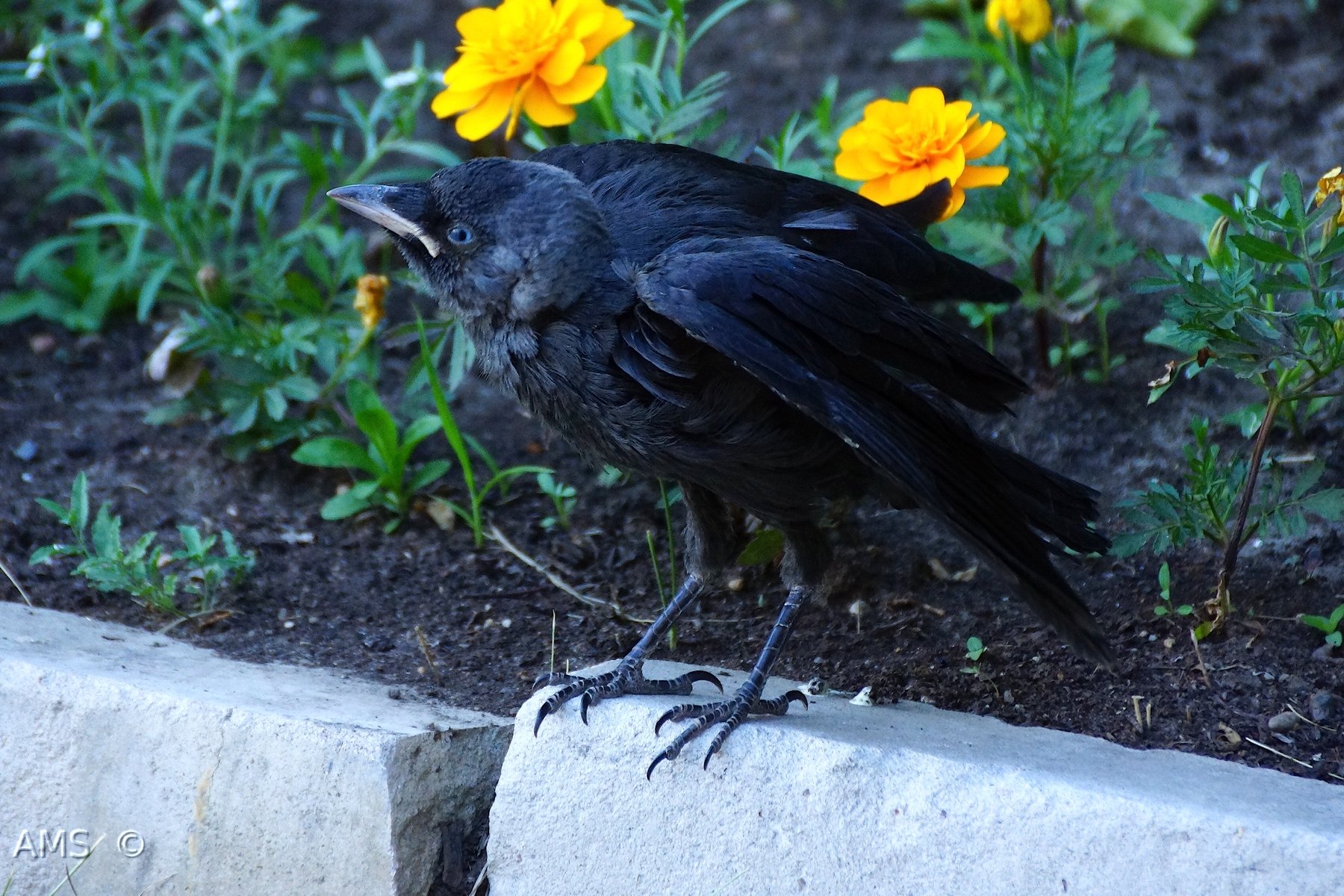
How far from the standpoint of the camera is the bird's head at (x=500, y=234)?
2.68m

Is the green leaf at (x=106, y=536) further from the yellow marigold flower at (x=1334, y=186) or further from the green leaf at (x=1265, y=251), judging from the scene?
the yellow marigold flower at (x=1334, y=186)

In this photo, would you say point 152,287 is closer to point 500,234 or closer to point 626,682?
point 500,234

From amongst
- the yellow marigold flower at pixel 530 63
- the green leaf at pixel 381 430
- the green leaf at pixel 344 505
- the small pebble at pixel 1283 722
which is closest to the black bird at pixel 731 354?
the yellow marigold flower at pixel 530 63

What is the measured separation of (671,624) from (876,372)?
79 cm

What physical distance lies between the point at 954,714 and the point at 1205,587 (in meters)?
0.71

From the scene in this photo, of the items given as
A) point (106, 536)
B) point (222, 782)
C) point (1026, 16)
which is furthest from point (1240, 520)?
point (106, 536)

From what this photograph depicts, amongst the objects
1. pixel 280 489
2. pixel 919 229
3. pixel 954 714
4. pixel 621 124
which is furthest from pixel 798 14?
pixel 954 714

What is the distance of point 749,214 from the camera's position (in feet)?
9.34

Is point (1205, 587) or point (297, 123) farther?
point (297, 123)

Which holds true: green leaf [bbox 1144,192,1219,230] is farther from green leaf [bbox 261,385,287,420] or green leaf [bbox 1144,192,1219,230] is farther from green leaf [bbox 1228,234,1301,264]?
green leaf [bbox 261,385,287,420]

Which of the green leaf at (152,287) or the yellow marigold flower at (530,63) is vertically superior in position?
the yellow marigold flower at (530,63)

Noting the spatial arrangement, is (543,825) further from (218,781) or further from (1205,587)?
(1205,587)

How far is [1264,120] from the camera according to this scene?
4.54m

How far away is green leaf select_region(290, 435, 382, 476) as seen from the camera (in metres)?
3.58
